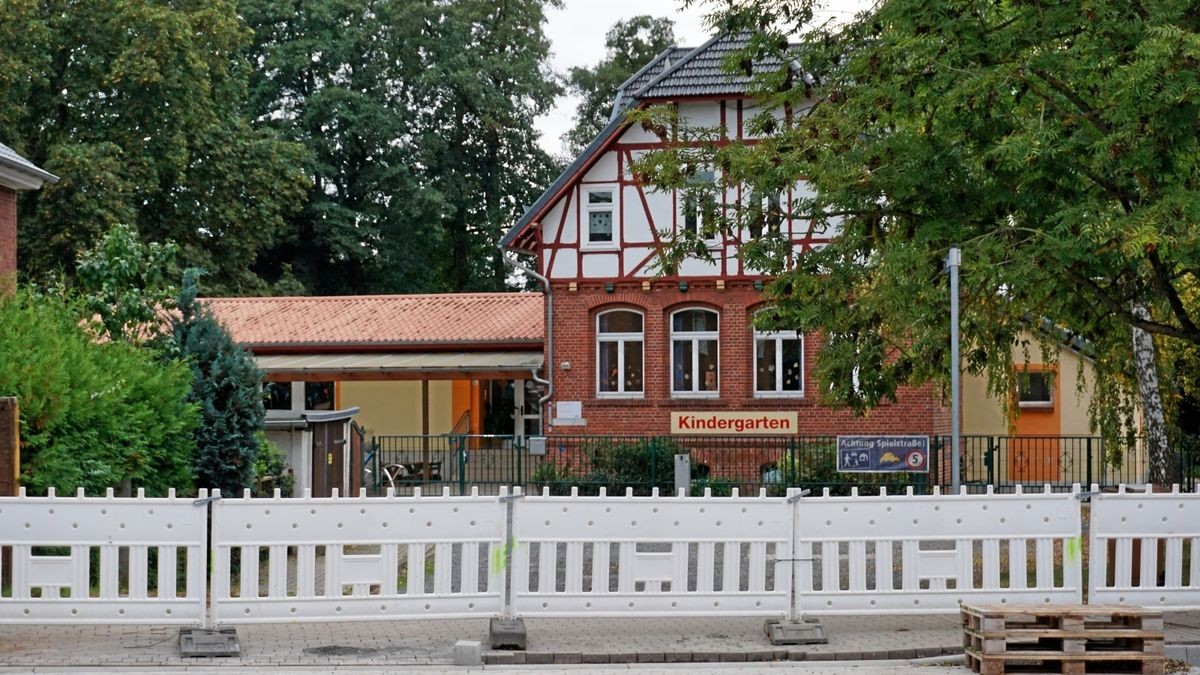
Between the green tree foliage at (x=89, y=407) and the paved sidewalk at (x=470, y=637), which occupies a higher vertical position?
the green tree foliage at (x=89, y=407)

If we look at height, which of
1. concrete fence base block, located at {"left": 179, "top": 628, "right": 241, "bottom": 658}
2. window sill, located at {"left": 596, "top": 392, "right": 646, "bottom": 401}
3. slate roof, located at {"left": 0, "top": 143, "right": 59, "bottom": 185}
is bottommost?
concrete fence base block, located at {"left": 179, "top": 628, "right": 241, "bottom": 658}

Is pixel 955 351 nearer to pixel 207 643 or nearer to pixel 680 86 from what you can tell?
pixel 207 643

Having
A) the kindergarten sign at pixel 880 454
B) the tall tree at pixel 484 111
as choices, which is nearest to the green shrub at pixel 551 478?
the kindergarten sign at pixel 880 454

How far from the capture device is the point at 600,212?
109 ft

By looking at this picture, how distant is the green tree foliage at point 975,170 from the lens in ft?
47.5

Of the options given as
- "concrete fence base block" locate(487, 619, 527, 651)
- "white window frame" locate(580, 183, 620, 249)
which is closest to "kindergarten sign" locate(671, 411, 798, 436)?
"white window frame" locate(580, 183, 620, 249)

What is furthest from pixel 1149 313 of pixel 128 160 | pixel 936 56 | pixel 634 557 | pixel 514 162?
pixel 514 162

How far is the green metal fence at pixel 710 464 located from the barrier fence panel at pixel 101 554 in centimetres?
1607

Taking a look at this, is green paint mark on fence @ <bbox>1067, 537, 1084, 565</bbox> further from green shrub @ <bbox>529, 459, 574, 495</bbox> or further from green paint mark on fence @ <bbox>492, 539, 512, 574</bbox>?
green shrub @ <bbox>529, 459, 574, 495</bbox>

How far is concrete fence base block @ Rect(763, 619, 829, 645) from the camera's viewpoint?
11711 mm

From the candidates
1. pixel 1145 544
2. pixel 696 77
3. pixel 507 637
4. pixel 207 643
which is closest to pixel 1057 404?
pixel 696 77

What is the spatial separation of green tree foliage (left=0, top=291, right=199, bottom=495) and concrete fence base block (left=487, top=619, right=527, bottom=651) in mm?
4942

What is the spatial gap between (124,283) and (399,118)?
3148 centimetres

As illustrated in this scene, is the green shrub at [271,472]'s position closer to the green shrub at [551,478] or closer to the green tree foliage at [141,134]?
the green shrub at [551,478]
